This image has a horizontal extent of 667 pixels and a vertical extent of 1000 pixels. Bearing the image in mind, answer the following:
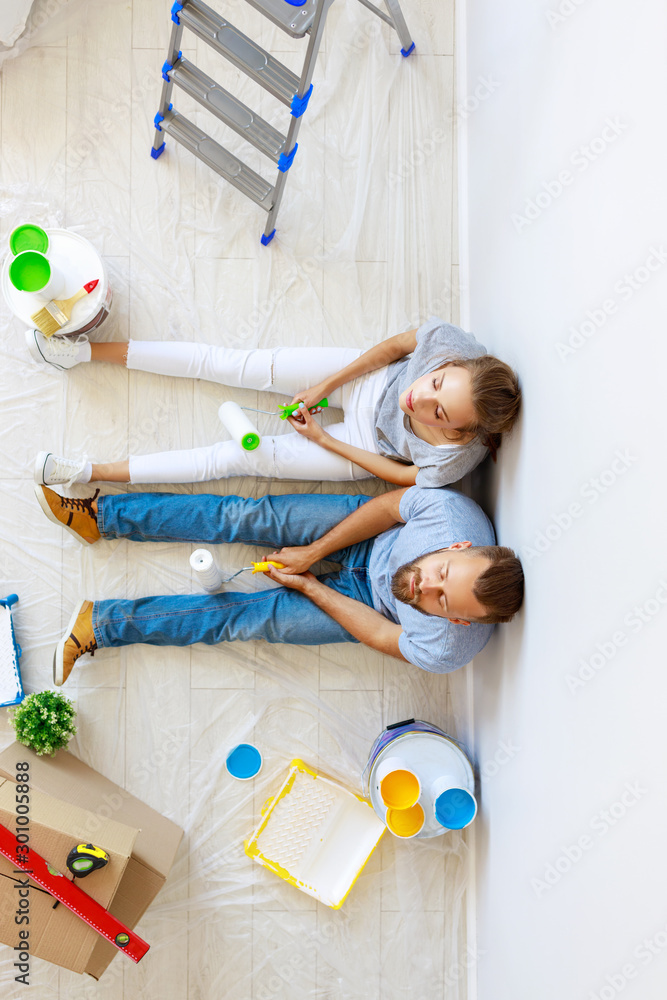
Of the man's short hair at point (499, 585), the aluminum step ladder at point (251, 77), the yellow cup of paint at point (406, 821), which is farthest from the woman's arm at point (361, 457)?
the yellow cup of paint at point (406, 821)

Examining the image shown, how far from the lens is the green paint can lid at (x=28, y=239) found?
1566 millimetres

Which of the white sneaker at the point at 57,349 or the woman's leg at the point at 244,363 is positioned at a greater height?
the woman's leg at the point at 244,363

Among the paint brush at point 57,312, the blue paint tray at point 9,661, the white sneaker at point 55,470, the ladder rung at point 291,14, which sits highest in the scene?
the ladder rung at point 291,14

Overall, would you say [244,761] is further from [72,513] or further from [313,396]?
[313,396]

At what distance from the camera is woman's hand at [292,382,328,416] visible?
5.42 ft

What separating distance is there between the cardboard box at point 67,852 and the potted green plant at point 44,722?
3 centimetres

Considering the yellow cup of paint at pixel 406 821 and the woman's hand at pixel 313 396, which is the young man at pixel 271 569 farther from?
the yellow cup of paint at pixel 406 821

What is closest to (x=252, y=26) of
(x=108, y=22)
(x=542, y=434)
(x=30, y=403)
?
(x=108, y=22)

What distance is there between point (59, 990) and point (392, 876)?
0.89m

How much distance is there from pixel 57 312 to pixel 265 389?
0.53 metres

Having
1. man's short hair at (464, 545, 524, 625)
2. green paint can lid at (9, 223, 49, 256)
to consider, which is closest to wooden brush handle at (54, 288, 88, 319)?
green paint can lid at (9, 223, 49, 256)

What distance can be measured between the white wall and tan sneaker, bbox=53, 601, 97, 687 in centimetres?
98

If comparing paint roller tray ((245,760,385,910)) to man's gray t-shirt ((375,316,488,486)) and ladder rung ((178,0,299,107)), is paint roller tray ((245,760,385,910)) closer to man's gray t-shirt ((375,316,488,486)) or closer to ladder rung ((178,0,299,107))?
man's gray t-shirt ((375,316,488,486))

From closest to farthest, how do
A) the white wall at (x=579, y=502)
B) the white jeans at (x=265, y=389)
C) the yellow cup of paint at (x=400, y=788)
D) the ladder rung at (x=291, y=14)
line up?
the white wall at (x=579, y=502)
the ladder rung at (x=291, y=14)
the yellow cup of paint at (x=400, y=788)
the white jeans at (x=265, y=389)
